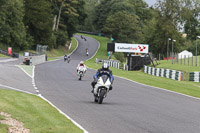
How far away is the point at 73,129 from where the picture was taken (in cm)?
880

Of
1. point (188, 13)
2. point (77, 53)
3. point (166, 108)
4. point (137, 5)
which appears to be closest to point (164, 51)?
point (188, 13)

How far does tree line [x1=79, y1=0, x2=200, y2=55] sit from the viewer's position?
94.4m

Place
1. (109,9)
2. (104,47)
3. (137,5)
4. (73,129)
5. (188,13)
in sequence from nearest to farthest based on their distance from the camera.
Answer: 1. (73,129)
2. (188,13)
3. (104,47)
4. (109,9)
5. (137,5)

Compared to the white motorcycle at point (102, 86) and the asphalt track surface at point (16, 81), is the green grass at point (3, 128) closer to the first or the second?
the white motorcycle at point (102, 86)

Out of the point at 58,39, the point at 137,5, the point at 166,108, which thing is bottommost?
the point at 166,108

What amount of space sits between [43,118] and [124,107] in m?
4.64

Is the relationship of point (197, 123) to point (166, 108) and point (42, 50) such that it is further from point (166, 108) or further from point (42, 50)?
point (42, 50)

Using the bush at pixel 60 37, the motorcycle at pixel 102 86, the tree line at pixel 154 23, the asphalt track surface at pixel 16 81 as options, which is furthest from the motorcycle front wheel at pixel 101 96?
the bush at pixel 60 37

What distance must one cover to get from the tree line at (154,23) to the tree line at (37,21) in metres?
13.5

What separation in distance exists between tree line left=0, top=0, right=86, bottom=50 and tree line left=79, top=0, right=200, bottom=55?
44.3ft

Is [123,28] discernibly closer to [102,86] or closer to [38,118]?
[102,86]

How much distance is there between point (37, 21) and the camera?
9044 cm

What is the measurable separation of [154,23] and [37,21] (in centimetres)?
3766

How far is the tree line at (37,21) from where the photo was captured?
7475 cm
